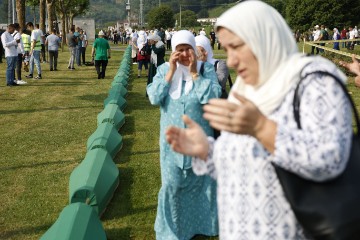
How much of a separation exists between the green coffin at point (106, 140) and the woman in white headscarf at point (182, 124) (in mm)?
2362

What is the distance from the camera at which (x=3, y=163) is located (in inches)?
301

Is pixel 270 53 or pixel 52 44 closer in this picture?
pixel 270 53

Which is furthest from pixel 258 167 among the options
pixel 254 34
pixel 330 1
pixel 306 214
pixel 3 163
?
pixel 330 1

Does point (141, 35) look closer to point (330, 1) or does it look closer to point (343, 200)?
point (343, 200)

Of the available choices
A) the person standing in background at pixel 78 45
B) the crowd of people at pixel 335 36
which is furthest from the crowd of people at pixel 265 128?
the crowd of people at pixel 335 36

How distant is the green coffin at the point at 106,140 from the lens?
6.96 metres

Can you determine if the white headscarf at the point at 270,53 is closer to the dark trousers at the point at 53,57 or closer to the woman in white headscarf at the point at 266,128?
the woman in white headscarf at the point at 266,128

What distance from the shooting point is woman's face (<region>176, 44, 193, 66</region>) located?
14.0ft

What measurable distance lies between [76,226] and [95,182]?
1172mm

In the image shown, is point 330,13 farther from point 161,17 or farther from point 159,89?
point 159,89

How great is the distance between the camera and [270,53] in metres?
1.87

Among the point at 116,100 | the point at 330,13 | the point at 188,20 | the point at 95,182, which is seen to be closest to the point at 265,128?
the point at 95,182

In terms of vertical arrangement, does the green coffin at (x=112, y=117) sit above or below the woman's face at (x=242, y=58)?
below

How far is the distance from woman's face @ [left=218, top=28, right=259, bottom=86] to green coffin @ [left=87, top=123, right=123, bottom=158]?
4960 millimetres
